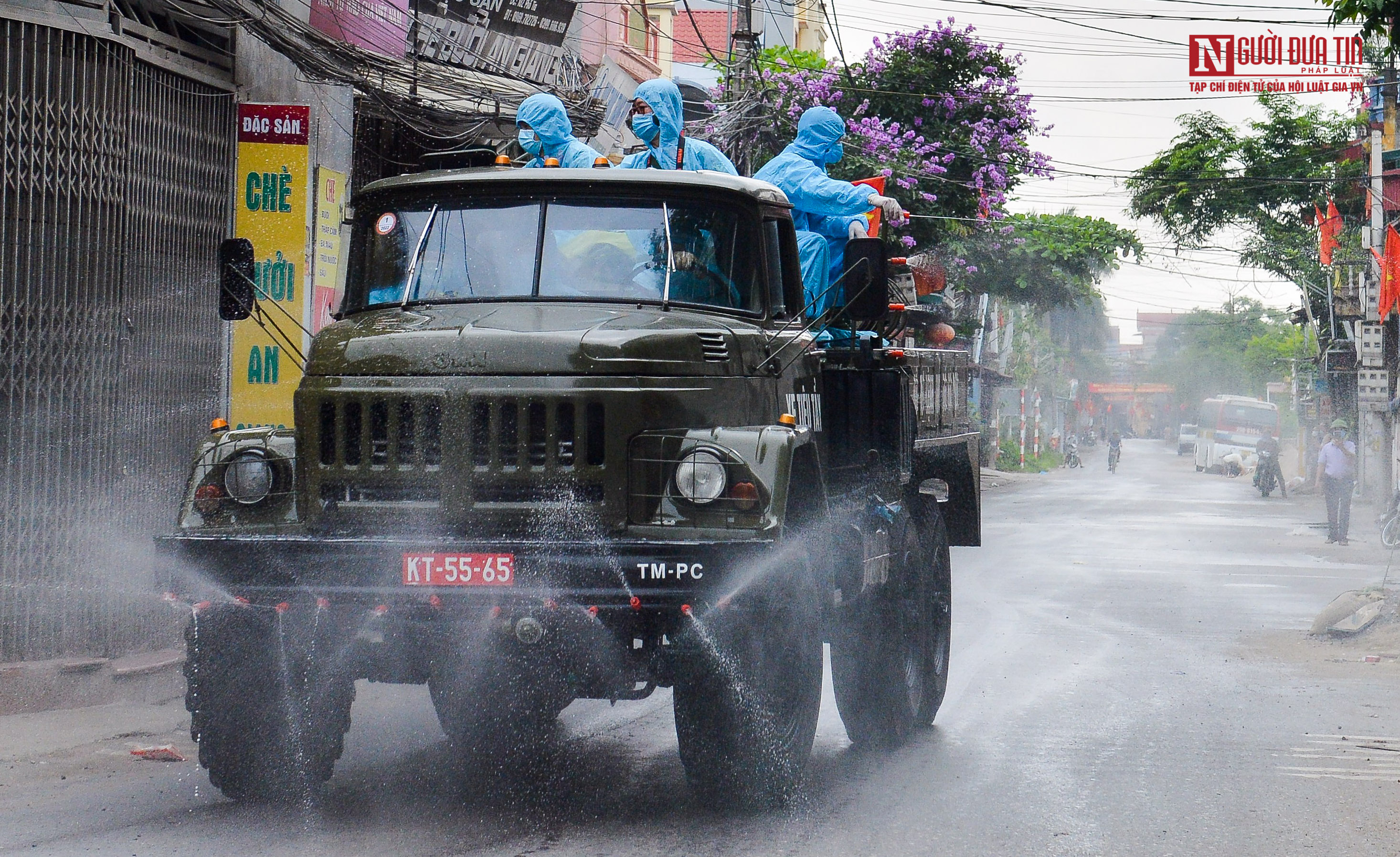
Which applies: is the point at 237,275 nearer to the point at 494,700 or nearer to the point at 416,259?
the point at 416,259

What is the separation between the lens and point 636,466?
5.52 meters

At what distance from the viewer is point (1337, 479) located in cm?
2358

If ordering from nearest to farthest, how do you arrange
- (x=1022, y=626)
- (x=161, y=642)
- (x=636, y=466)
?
(x=636, y=466), (x=161, y=642), (x=1022, y=626)

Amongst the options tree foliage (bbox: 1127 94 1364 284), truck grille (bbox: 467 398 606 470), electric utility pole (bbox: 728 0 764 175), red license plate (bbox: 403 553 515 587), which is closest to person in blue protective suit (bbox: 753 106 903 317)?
truck grille (bbox: 467 398 606 470)

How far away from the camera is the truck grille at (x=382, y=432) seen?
5.59 meters

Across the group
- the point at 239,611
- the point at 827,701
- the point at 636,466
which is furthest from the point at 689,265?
the point at 827,701

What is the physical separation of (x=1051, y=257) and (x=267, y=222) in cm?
2485

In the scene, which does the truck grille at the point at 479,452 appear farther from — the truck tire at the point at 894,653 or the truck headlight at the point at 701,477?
the truck tire at the point at 894,653

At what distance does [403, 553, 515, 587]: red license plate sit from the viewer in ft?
17.4

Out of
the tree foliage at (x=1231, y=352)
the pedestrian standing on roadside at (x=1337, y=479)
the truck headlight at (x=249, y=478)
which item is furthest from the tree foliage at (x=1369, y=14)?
the tree foliage at (x=1231, y=352)

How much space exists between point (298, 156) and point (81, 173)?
216 centimetres

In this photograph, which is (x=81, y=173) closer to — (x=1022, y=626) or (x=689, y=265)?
(x=689, y=265)

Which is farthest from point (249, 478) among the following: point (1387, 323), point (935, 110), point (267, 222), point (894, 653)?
point (1387, 323)

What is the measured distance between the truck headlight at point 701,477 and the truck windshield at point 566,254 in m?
1.05
